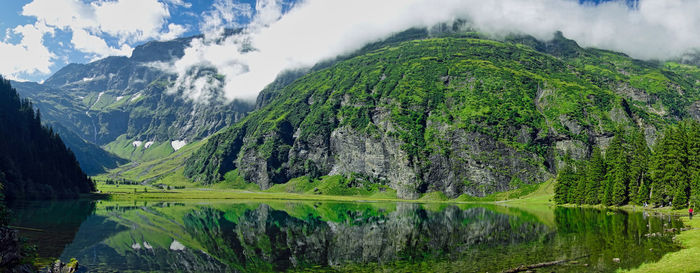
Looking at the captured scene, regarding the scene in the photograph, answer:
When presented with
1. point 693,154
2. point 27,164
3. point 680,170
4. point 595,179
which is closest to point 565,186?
point 595,179

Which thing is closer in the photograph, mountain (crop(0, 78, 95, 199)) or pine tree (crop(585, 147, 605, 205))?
pine tree (crop(585, 147, 605, 205))

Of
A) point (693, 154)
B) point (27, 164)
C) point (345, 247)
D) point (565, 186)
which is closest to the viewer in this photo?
point (345, 247)

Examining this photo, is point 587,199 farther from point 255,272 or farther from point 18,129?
point 18,129

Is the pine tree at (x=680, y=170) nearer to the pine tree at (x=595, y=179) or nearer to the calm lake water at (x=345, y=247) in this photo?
the calm lake water at (x=345, y=247)

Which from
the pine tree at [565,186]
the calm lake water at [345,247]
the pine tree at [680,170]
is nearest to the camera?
the calm lake water at [345,247]

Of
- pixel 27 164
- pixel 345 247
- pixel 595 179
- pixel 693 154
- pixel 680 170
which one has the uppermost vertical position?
→ pixel 693 154

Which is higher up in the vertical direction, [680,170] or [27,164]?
[680,170]

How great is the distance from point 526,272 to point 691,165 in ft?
285

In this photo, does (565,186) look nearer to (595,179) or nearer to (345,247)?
(595,179)

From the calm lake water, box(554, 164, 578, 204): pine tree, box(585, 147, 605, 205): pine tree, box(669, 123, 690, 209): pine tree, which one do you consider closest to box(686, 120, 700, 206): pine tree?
box(669, 123, 690, 209): pine tree

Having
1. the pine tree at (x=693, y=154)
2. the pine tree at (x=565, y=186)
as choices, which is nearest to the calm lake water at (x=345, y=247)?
the pine tree at (x=693, y=154)

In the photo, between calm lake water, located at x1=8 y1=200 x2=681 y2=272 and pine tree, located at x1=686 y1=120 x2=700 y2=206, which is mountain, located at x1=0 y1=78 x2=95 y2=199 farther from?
pine tree, located at x1=686 y1=120 x2=700 y2=206

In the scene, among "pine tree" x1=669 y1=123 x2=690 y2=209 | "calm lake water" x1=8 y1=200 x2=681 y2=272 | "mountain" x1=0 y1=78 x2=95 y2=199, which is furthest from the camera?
"mountain" x1=0 y1=78 x2=95 y2=199

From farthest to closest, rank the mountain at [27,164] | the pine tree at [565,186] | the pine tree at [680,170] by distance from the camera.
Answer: the mountain at [27,164]
the pine tree at [565,186]
the pine tree at [680,170]
